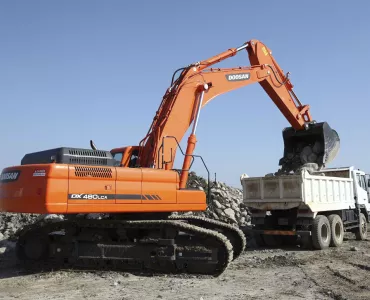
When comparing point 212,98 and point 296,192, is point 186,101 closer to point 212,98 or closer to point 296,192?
Answer: point 212,98

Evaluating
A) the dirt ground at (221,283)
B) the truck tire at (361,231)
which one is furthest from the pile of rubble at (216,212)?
the truck tire at (361,231)

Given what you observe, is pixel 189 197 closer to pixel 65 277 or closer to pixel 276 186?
pixel 65 277

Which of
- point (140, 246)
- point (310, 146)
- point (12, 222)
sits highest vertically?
point (310, 146)

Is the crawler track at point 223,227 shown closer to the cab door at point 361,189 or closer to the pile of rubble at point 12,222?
the pile of rubble at point 12,222

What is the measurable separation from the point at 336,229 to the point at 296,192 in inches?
87.0

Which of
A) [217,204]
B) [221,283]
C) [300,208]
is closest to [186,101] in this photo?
[221,283]

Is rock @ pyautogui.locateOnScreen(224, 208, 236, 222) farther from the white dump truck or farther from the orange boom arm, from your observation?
the orange boom arm

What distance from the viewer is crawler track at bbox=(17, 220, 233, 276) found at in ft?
30.0

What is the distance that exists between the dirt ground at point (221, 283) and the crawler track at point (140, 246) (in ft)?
1.14

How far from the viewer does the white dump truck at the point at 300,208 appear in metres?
13.3

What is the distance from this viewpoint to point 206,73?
1131cm

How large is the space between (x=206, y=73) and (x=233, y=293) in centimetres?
560

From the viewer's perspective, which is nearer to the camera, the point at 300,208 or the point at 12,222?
the point at 300,208

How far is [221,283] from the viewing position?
846cm
